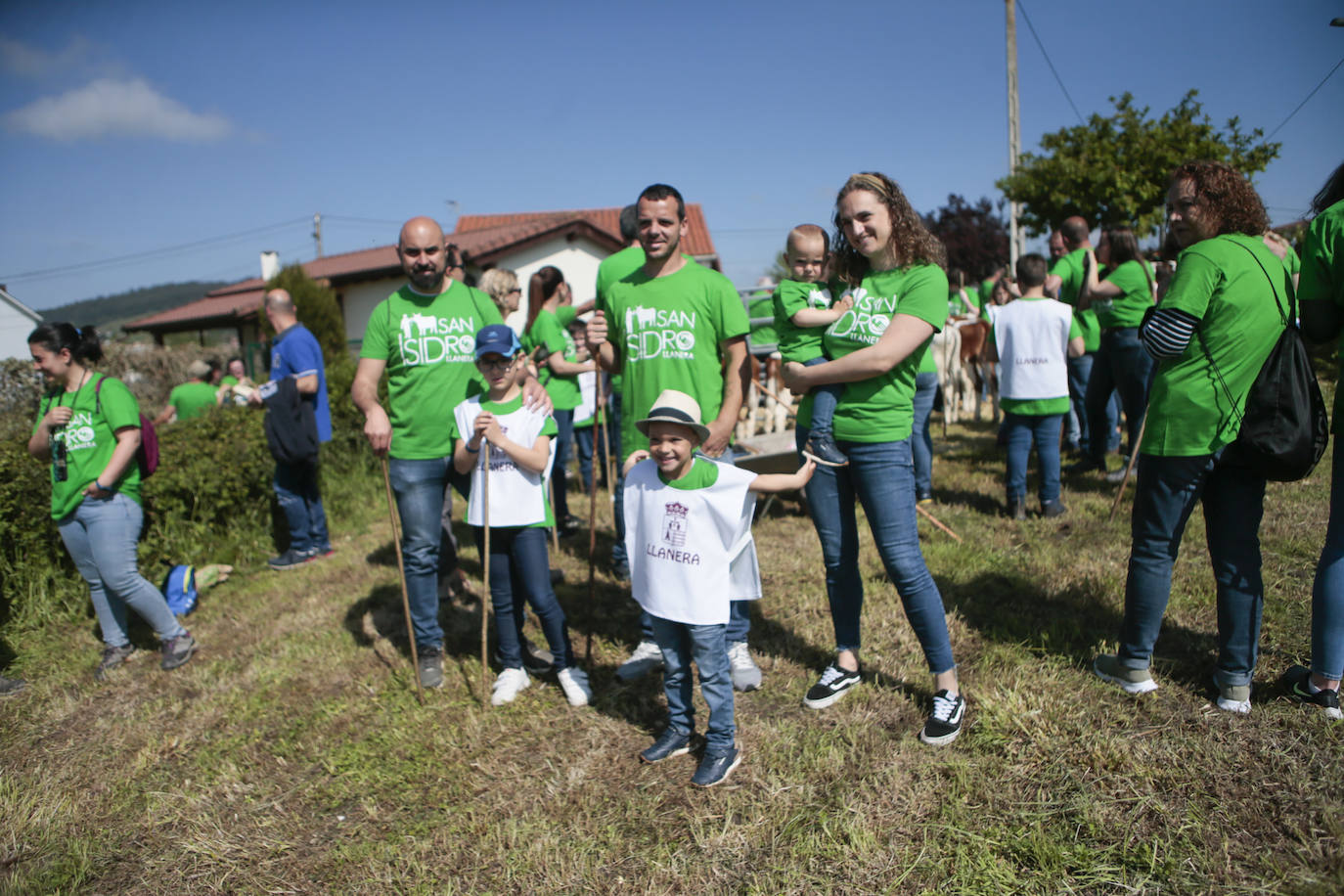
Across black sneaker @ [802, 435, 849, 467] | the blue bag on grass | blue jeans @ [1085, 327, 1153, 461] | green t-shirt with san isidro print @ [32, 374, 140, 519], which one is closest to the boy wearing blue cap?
black sneaker @ [802, 435, 849, 467]

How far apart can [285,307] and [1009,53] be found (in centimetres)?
1749

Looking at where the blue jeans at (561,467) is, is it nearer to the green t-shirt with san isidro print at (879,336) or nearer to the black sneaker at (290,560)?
the black sneaker at (290,560)

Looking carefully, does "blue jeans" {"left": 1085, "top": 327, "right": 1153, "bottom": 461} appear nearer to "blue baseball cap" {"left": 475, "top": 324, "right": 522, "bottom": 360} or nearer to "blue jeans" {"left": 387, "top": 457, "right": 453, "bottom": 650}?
"blue baseball cap" {"left": 475, "top": 324, "right": 522, "bottom": 360}

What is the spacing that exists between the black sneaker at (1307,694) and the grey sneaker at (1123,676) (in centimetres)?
45

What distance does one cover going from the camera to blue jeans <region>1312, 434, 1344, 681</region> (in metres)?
2.71

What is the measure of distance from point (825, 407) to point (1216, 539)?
1.55m

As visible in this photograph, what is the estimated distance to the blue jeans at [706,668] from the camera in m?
2.92

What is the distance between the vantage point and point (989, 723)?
3020mm

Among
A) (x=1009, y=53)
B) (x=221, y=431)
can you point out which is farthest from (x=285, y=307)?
(x=1009, y=53)

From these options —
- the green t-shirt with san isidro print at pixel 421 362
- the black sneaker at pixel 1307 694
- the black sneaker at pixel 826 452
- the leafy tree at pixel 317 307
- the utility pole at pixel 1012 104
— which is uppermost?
the utility pole at pixel 1012 104

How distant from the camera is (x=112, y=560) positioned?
445cm

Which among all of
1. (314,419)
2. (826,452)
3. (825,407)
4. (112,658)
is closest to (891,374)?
(825,407)

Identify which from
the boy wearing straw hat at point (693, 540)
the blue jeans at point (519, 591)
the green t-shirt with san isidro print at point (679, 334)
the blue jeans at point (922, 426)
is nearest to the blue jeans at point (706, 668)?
the boy wearing straw hat at point (693, 540)

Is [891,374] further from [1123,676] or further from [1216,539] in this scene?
[1123,676]
